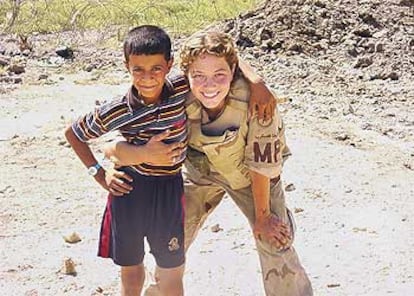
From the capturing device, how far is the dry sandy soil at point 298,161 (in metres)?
4.48

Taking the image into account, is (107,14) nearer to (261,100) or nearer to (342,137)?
(342,137)

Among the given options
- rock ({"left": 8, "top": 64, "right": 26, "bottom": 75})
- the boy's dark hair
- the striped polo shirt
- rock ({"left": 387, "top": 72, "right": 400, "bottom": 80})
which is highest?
the boy's dark hair

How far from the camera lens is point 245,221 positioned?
202 inches

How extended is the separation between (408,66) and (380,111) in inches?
63.9

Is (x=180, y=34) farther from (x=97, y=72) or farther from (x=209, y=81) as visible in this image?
(x=209, y=81)

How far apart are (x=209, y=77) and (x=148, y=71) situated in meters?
0.21

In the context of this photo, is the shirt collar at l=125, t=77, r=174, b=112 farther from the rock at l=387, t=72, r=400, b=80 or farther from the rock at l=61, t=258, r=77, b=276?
the rock at l=387, t=72, r=400, b=80

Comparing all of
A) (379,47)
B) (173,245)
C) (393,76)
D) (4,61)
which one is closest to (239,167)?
(173,245)

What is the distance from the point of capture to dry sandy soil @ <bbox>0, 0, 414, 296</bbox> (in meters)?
4.48

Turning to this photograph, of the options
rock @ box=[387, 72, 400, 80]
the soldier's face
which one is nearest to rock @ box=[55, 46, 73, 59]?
rock @ box=[387, 72, 400, 80]

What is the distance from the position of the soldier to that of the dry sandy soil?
627 mm

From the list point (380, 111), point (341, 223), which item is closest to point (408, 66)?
point (380, 111)

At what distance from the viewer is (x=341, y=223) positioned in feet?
16.8

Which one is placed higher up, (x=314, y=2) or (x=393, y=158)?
(x=314, y=2)
